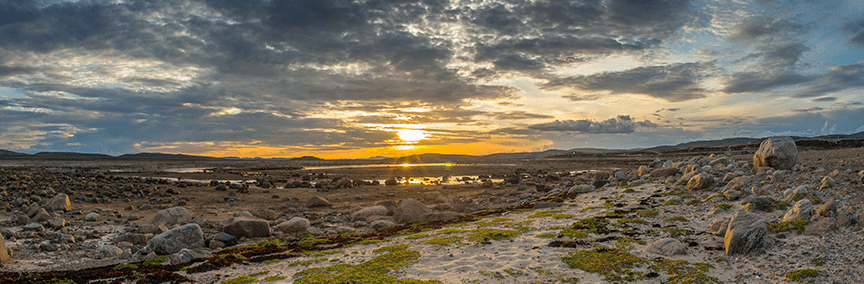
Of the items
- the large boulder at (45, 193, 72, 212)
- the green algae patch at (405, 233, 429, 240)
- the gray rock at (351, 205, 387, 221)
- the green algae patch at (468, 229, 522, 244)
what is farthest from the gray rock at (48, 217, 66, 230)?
the green algae patch at (468, 229, 522, 244)

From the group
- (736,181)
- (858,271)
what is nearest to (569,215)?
(736,181)

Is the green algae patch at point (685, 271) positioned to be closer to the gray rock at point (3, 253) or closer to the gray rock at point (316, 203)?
the gray rock at point (3, 253)

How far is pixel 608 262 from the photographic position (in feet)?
34.9

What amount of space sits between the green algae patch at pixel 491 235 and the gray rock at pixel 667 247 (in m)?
4.52

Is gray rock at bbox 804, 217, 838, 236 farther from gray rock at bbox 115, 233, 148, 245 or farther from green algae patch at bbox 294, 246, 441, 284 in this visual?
gray rock at bbox 115, 233, 148, 245

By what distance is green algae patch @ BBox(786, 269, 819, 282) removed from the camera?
27.7 ft

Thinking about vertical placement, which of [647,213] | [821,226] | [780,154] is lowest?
[647,213]

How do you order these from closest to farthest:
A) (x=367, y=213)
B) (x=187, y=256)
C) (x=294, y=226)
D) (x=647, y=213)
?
(x=187, y=256), (x=647, y=213), (x=294, y=226), (x=367, y=213)

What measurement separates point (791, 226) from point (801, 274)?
10.3 feet

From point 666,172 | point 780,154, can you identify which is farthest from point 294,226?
point 666,172

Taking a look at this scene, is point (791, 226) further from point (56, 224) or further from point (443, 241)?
point (56, 224)

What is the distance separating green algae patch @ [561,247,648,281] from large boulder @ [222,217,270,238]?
515 inches

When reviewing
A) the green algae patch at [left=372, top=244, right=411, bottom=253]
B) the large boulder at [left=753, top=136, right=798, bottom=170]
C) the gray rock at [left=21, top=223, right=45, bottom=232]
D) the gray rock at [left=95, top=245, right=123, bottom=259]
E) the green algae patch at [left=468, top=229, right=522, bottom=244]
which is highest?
the large boulder at [left=753, top=136, right=798, bottom=170]

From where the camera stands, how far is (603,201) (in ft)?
72.2
